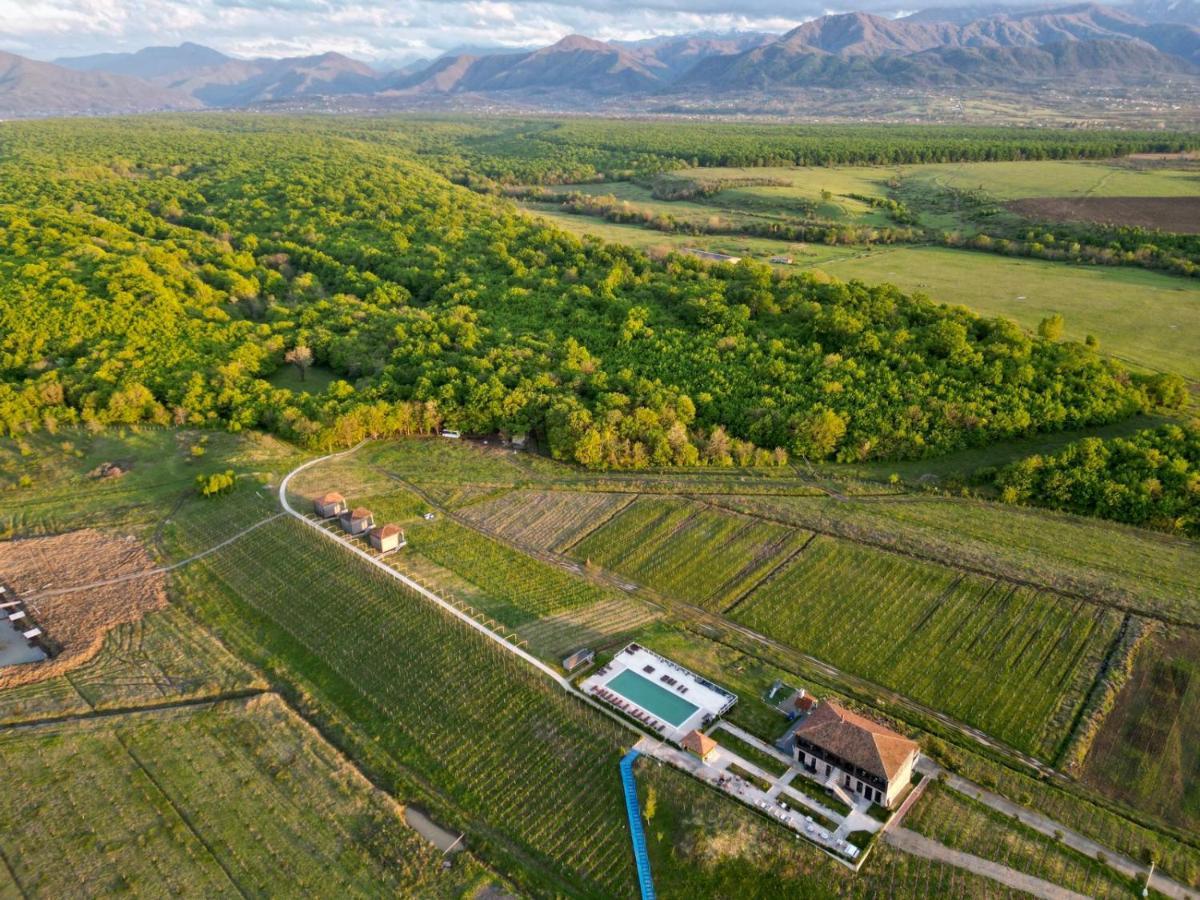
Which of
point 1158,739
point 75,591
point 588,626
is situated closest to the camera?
point 1158,739

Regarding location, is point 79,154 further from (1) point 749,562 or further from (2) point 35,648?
(1) point 749,562

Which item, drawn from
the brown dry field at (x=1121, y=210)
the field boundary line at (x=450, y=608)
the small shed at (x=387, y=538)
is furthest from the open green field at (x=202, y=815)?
the brown dry field at (x=1121, y=210)

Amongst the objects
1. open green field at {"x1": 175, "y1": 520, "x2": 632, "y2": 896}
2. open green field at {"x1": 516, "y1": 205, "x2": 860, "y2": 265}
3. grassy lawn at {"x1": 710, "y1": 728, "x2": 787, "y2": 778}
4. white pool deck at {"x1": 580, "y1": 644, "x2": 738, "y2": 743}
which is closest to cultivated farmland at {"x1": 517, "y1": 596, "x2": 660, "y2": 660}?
white pool deck at {"x1": 580, "y1": 644, "x2": 738, "y2": 743}

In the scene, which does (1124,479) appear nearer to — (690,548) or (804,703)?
(690,548)

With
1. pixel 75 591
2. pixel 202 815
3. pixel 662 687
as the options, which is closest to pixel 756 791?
pixel 662 687

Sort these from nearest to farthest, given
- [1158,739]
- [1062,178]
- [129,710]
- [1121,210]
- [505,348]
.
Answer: [1158,739] → [129,710] → [505,348] → [1121,210] → [1062,178]

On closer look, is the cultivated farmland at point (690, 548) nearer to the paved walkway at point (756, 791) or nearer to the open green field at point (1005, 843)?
the paved walkway at point (756, 791)
